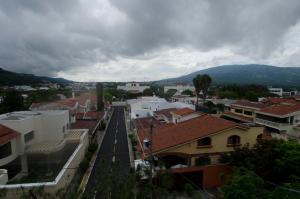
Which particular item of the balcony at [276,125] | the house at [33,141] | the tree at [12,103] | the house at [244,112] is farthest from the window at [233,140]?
the tree at [12,103]

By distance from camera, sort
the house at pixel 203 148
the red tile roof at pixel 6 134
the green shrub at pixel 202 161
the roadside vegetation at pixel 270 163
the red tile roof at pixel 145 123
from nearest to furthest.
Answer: the roadside vegetation at pixel 270 163, the red tile roof at pixel 6 134, the house at pixel 203 148, the green shrub at pixel 202 161, the red tile roof at pixel 145 123

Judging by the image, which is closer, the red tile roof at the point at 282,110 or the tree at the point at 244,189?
the tree at the point at 244,189

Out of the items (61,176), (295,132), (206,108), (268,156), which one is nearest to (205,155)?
(268,156)

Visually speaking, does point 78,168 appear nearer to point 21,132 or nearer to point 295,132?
point 21,132

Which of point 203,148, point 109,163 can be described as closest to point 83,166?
point 109,163

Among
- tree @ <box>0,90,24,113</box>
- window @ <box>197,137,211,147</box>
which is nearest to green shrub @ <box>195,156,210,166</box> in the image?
window @ <box>197,137,211,147</box>

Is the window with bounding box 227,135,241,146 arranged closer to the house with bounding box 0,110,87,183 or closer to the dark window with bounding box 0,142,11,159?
the house with bounding box 0,110,87,183

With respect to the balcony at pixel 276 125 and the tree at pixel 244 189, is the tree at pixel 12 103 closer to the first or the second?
the tree at pixel 244 189

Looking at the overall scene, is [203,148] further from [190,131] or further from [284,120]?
[284,120]
